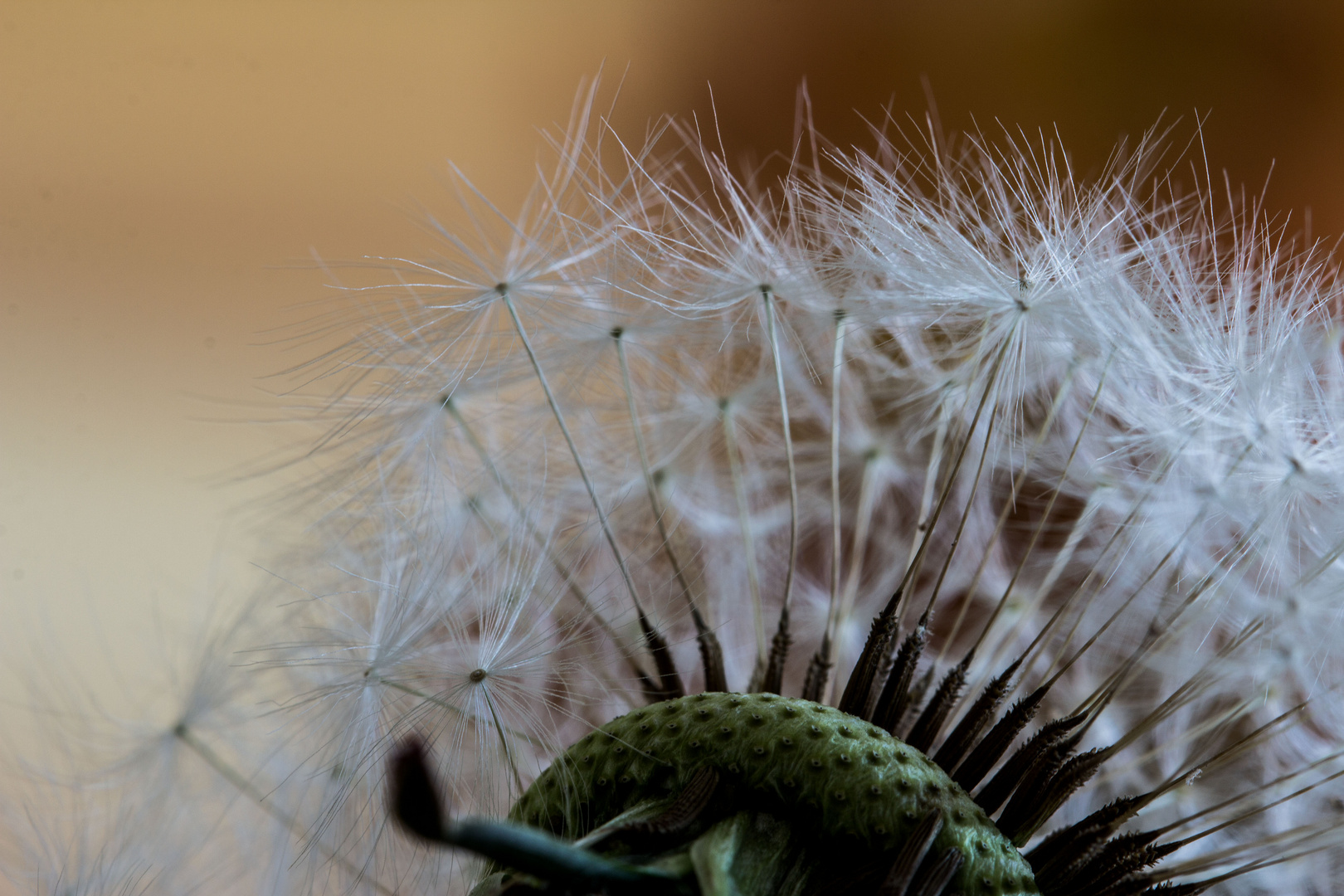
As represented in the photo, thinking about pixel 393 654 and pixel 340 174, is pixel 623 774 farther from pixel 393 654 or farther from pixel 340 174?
pixel 340 174

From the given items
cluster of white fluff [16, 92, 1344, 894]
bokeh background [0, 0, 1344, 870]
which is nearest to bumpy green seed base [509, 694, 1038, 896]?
cluster of white fluff [16, 92, 1344, 894]

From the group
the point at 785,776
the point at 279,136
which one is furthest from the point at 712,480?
the point at 279,136

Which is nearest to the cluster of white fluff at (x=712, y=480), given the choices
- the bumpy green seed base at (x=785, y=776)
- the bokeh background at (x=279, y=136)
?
the bumpy green seed base at (x=785, y=776)

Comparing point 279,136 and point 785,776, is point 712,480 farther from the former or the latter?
point 279,136

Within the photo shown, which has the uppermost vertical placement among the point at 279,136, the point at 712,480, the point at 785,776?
the point at 279,136

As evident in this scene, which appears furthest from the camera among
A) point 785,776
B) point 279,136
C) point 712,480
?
point 279,136

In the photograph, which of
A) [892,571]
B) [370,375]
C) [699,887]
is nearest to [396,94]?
[370,375]
